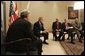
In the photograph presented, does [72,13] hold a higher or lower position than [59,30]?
higher

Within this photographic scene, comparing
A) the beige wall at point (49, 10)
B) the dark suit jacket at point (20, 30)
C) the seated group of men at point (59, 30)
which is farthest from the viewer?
the beige wall at point (49, 10)

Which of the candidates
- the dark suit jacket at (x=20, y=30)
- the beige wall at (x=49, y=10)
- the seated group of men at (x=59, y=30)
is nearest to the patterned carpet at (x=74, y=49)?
the seated group of men at (x=59, y=30)

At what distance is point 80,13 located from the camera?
14.4 m

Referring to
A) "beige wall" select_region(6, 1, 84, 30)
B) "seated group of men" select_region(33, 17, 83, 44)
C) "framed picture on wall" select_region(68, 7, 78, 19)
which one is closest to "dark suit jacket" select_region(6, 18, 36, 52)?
"seated group of men" select_region(33, 17, 83, 44)

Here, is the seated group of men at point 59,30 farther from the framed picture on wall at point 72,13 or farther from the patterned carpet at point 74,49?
the framed picture on wall at point 72,13

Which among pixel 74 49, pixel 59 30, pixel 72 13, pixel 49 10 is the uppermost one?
pixel 49 10

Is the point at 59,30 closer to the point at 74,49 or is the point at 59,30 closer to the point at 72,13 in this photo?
the point at 74,49

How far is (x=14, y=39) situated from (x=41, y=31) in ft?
14.5

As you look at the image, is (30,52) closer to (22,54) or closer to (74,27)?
(22,54)

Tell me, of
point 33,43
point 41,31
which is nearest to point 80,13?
point 41,31

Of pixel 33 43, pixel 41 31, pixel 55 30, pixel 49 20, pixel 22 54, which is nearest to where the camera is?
pixel 22 54

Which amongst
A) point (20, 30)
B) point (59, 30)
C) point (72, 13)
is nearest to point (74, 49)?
point (59, 30)

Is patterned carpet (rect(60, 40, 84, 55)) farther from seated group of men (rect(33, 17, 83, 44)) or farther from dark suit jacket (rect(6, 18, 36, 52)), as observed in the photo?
dark suit jacket (rect(6, 18, 36, 52))

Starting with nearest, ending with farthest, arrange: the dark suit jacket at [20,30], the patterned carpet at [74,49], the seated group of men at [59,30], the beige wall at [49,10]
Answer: the dark suit jacket at [20,30], the patterned carpet at [74,49], the seated group of men at [59,30], the beige wall at [49,10]
